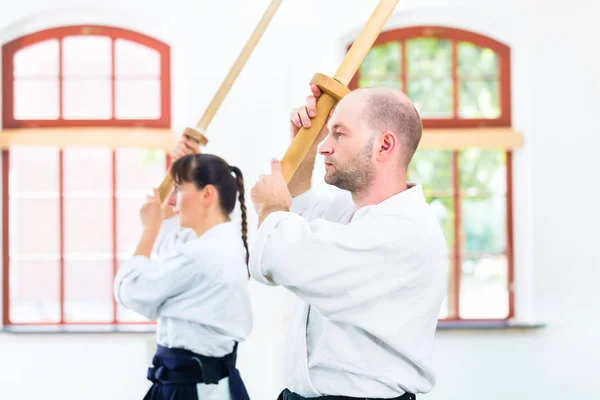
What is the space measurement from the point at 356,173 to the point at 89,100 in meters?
2.92

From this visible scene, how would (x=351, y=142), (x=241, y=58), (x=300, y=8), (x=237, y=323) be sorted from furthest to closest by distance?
(x=300, y=8) < (x=237, y=323) < (x=241, y=58) < (x=351, y=142)

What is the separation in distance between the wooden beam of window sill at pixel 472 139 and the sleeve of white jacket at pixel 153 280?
1.95 m

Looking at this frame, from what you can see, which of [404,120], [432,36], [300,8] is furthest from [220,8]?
[404,120]

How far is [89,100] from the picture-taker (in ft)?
14.1

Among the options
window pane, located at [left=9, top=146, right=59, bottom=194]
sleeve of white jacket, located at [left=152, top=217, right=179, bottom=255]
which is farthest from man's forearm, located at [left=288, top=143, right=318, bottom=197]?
window pane, located at [left=9, top=146, right=59, bottom=194]

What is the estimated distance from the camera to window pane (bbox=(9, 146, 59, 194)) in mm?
4305

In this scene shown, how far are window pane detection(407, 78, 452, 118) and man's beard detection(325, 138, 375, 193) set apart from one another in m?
2.69

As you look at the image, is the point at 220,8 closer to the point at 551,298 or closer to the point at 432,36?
the point at 432,36

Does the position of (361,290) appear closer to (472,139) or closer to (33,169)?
(472,139)

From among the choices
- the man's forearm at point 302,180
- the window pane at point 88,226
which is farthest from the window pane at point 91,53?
the man's forearm at point 302,180

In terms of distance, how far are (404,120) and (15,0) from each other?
305 cm

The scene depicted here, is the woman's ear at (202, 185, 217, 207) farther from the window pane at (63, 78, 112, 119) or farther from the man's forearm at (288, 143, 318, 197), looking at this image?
the window pane at (63, 78, 112, 119)

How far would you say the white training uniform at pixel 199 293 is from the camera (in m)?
2.56

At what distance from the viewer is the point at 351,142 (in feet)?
5.47
